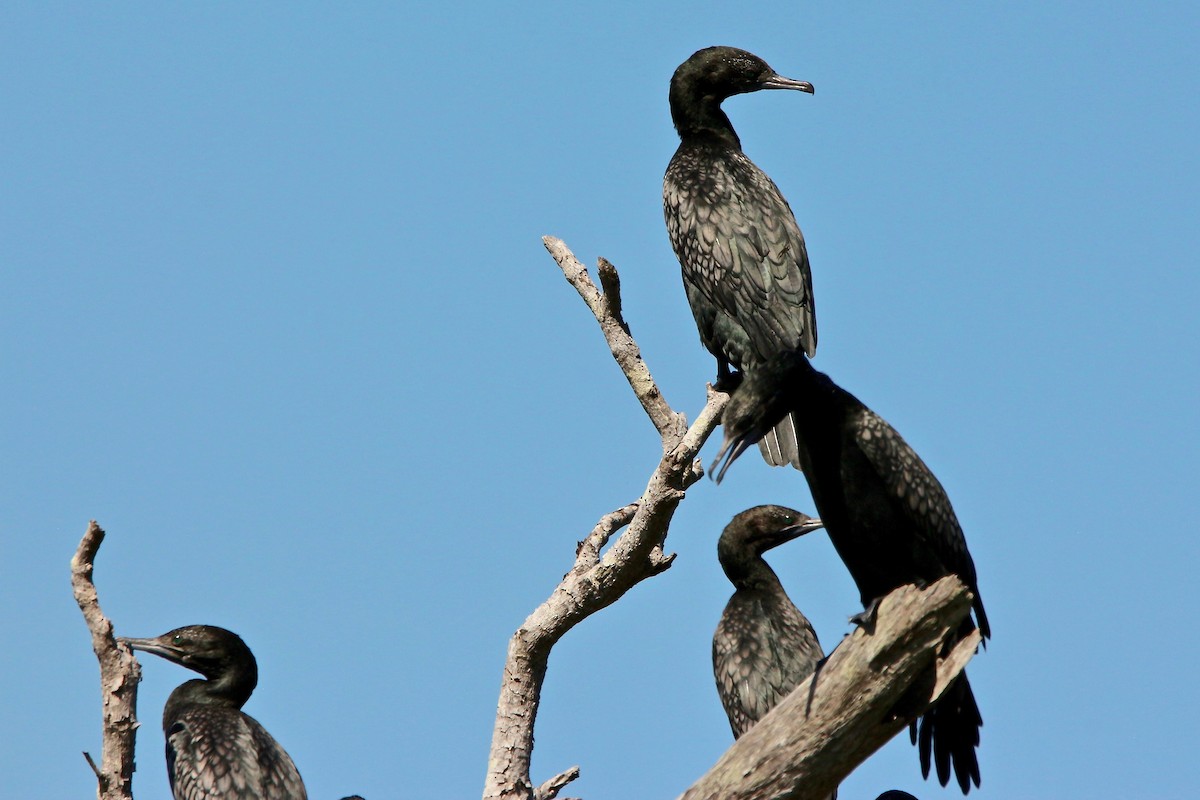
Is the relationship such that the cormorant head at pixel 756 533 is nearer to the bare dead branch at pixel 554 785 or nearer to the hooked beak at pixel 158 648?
the bare dead branch at pixel 554 785

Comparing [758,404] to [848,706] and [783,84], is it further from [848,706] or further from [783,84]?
[783,84]

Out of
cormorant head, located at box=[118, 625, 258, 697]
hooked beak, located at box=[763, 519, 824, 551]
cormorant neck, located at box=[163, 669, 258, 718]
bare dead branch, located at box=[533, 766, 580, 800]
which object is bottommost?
bare dead branch, located at box=[533, 766, 580, 800]

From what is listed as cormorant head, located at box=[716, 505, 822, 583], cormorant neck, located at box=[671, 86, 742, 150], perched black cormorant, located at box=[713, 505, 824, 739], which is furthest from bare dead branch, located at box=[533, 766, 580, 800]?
cormorant neck, located at box=[671, 86, 742, 150]

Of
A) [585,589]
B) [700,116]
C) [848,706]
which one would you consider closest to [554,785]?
[585,589]

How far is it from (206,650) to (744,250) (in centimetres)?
343

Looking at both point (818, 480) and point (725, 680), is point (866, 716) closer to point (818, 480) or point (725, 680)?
point (818, 480)

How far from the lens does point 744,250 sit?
7.69m

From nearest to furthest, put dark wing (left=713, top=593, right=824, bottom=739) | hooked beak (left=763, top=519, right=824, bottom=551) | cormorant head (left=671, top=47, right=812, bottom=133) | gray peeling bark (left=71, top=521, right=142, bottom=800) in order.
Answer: gray peeling bark (left=71, top=521, right=142, bottom=800), dark wing (left=713, top=593, right=824, bottom=739), hooked beak (left=763, top=519, right=824, bottom=551), cormorant head (left=671, top=47, right=812, bottom=133)

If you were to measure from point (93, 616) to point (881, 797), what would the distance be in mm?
3923

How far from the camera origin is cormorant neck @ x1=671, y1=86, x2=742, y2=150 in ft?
29.1

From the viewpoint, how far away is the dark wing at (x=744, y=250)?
294 inches

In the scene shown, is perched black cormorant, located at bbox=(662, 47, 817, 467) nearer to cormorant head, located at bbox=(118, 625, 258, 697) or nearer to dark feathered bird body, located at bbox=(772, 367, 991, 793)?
dark feathered bird body, located at bbox=(772, 367, 991, 793)

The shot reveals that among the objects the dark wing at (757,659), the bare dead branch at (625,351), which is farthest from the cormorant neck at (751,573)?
the bare dead branch at (625,351)

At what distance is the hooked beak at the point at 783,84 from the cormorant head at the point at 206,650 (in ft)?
14.5
